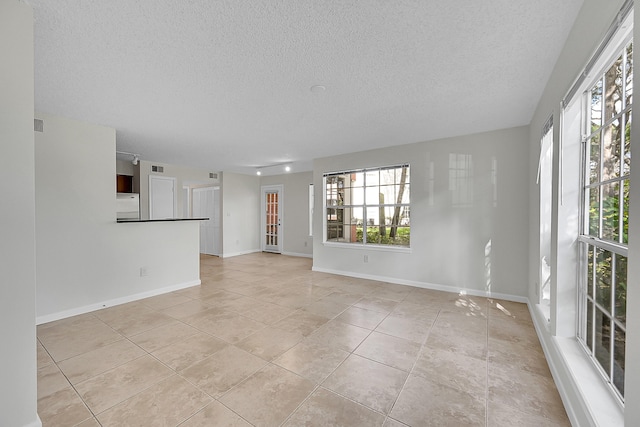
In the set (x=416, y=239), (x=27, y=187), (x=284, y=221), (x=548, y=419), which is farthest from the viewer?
(x=284, y=221)

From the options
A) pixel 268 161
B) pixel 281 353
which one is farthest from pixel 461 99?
pixel 268 161

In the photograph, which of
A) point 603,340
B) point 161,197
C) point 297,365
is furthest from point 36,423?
point 161,197

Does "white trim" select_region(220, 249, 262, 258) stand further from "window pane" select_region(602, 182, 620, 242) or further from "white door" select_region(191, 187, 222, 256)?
"window pane" select_region(602, 182, 620, 242)

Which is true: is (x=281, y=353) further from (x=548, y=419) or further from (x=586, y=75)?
(x=586, y=75)

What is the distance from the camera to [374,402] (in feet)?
5.62

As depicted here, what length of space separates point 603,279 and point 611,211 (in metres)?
0.41

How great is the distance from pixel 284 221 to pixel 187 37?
247 inches

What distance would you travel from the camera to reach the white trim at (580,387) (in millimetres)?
1247

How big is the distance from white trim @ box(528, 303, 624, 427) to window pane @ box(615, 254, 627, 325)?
1.38 feet

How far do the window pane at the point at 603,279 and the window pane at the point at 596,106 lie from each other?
2.60 feet

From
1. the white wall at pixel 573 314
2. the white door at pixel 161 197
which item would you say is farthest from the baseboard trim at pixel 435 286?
the white door at pixel 161 197

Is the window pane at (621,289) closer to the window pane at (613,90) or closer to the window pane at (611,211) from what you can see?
the window pane at (611,211)

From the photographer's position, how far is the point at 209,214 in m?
7.76

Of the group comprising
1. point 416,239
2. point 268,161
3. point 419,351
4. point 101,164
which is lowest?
point 419,351
